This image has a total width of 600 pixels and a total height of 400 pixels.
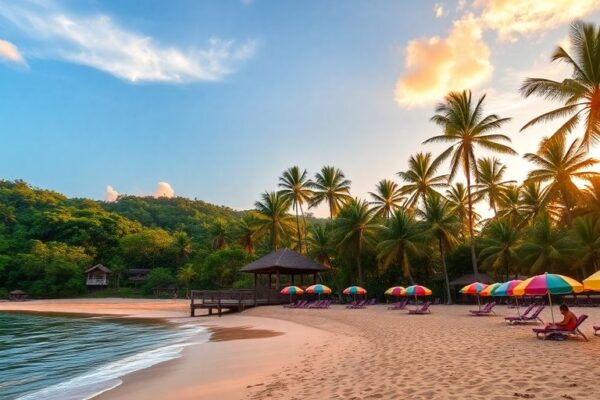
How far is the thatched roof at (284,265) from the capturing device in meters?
32.3

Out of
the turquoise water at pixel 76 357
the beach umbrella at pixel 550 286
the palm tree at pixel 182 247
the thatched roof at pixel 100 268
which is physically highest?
the palm tree at pixel 182 247

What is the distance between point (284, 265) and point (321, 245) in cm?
925

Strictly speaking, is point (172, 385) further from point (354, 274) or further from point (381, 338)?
point (354, 274)

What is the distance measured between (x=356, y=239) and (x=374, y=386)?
1176 inches

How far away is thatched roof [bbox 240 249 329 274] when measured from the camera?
32344mm

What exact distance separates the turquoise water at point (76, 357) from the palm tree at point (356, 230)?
715 inches

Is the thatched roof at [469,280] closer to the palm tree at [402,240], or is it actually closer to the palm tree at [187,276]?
the palm tree at [402,240]

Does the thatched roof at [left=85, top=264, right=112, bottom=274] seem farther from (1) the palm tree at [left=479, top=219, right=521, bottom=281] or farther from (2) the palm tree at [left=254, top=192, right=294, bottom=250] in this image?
(1) the palm tree at [left=479, top=219, right=521, bottom=281]

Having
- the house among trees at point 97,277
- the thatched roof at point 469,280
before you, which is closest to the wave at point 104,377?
the thatched roof at point 469,280

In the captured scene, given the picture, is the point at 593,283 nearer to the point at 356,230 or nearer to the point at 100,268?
the point at 356,230

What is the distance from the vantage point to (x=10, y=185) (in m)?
87.6

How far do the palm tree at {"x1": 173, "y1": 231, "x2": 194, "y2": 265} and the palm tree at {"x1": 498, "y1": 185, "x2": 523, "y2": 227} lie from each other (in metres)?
47.5

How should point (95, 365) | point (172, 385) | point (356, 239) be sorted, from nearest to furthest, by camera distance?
point (172, 385), point (95, 365), point (356, 239)

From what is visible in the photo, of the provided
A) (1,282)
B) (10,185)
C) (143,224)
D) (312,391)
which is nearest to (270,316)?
(312,391)
